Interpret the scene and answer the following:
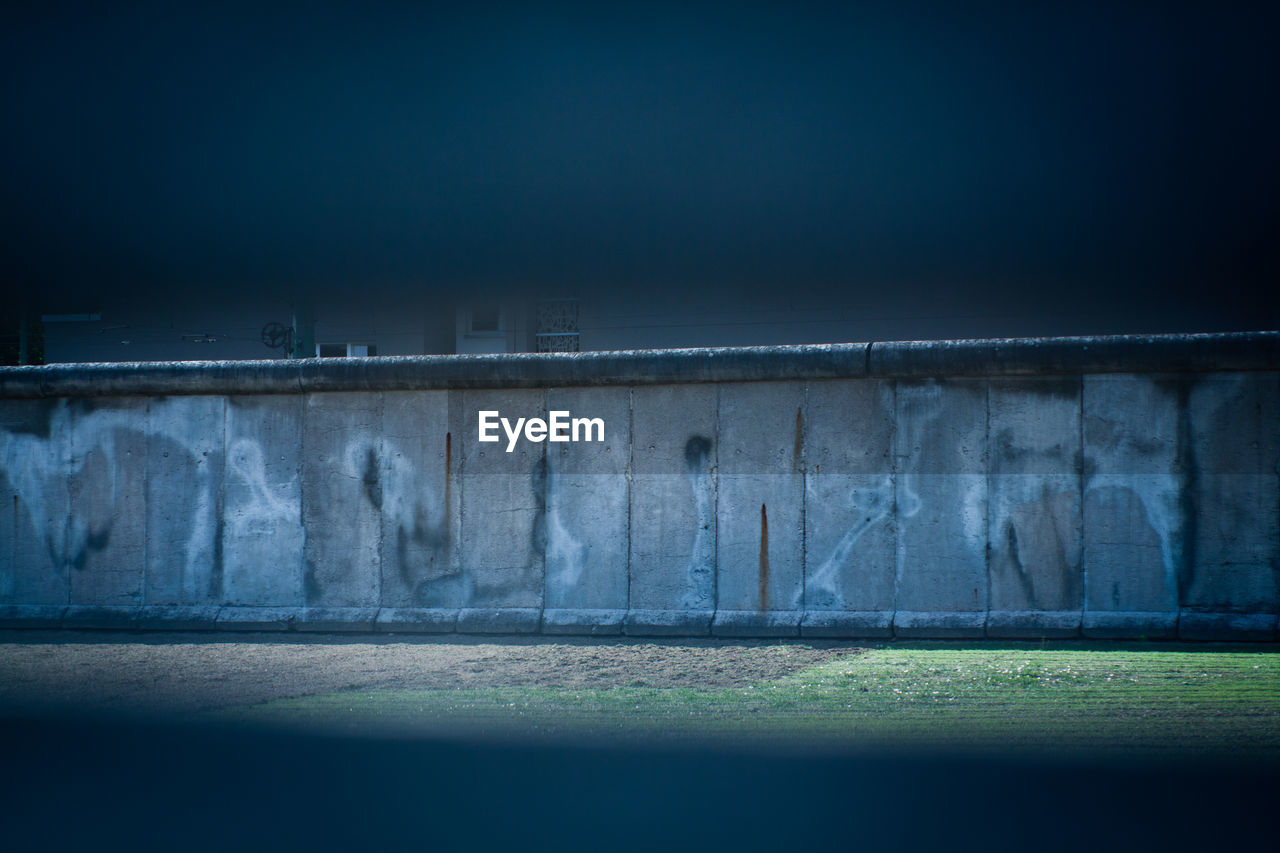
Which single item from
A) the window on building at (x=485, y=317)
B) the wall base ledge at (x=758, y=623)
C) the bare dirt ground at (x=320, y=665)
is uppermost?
the window on building at (x=485, y=317)

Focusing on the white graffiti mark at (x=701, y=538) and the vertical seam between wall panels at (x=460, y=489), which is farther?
the vertical seam between wall panels at (x=460, y=489)

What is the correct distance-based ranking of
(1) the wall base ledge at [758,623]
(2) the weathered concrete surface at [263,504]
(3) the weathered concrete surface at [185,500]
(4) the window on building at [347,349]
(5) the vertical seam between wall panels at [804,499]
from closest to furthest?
(1) the wall base ledge at [758,623]
(5) the vertical seam between wall panels at [804,499]
(2) the weathered concrete surface at [263,504]
(3) the weathered concrete surface at [185,500]
(4) the window on building at [347,349]

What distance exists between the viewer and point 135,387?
893 centimetres

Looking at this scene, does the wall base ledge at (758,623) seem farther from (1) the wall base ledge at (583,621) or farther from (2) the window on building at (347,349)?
(2) the window on building at (347,349)

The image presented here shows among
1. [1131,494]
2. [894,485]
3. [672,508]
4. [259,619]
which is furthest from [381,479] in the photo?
[1131,494]

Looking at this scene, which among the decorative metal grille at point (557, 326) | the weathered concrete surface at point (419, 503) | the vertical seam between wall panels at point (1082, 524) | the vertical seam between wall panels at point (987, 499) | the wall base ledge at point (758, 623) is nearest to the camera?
the vertical seam between wall panels at point (1082, 524)

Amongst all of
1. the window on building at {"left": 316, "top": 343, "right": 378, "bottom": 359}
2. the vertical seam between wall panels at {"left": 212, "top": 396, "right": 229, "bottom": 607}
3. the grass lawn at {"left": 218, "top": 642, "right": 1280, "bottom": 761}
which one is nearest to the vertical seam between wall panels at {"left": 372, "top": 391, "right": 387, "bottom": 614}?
the vertical seam between wall panels at {"left": 212, "top": 396, "right": 229, "bottom": 607}

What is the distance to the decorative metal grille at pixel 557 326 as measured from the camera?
63.6 ft

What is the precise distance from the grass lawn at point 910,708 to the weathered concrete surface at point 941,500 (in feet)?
3.04

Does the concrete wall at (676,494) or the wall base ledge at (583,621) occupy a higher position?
the concrete wall at (676,494)

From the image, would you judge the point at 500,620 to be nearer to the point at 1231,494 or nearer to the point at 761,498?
the point at 761,498

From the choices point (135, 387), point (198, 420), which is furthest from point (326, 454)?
point (135, 387)

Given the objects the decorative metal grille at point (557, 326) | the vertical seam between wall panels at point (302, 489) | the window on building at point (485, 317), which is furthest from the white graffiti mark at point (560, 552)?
the window on building at point (485, 317)

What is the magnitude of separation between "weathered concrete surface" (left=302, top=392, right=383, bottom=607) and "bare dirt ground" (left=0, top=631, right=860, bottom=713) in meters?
0.49
